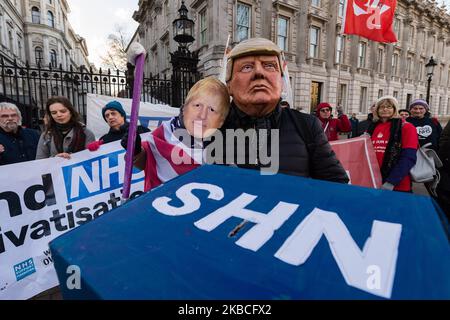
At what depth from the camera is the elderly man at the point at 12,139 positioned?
9.61 ft

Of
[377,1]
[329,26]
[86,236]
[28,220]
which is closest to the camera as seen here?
[86,236]

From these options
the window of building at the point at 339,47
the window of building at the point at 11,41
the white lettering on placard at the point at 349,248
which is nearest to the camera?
the white lettering on placard at the point at 349,248

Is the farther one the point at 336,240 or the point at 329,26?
the point at 329,26

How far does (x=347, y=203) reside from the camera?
0.71 m

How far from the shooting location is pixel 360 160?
10.4 feet

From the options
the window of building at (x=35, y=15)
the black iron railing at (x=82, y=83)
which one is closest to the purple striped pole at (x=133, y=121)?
the black iron railing at (x=82, y=83)

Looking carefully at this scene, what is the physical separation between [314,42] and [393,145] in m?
17.8

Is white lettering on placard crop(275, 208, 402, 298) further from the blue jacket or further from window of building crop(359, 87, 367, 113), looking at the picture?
window of building crop(359, 87, 367, 113)

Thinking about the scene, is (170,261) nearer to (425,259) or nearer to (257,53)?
(425,259)

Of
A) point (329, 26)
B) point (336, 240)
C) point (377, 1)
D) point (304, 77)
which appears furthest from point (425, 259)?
point (329, 26)

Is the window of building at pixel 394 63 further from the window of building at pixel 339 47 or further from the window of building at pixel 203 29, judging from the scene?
the window of building at pixel 203 29

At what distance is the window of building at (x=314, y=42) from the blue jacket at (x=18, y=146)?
18.3 meters

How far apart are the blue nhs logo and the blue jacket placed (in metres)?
0.85
